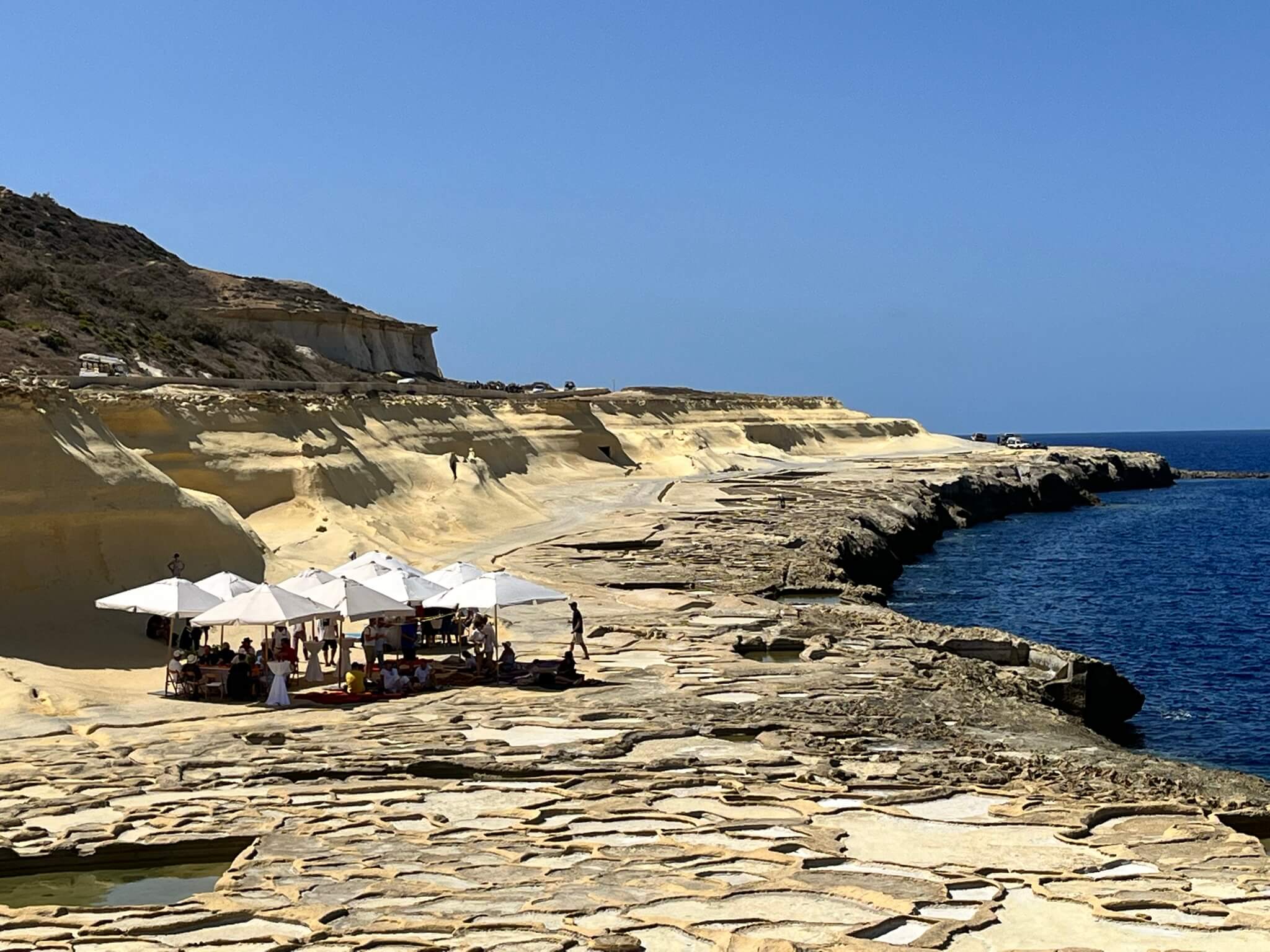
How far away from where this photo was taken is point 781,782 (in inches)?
612

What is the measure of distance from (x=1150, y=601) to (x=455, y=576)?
26200mm

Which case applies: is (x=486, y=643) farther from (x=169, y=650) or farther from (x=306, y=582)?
(x=169, y=650)

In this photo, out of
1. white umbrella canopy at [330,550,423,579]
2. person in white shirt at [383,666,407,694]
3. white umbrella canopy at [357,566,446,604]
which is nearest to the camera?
person in white shirt at [383,666,407,694]

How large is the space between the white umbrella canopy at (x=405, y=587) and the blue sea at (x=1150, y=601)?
1145 centimetres

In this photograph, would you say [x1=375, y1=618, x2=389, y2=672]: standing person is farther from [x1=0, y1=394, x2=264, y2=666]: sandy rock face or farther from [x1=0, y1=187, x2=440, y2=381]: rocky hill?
[x1=0, y1=187, x2=440, y2=381]: rocky hill

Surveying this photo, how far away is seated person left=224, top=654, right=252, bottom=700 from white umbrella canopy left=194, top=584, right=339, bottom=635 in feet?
2.58

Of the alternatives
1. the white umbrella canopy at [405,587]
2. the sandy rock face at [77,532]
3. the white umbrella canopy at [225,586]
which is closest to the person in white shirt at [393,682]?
the white umbrella canopy at [405,587]

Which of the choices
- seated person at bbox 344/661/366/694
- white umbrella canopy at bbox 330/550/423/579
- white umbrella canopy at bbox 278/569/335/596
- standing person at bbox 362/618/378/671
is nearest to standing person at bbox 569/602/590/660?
white umbrella canopy at bbox 330/550/423/579

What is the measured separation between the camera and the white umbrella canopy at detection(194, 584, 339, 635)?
19.4 metres

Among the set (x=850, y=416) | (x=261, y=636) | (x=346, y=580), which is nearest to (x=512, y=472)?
(x=261, y=636)

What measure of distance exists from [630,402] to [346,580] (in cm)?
6776

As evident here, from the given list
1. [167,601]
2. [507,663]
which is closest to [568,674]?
[507,663]

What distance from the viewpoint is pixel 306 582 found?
21.8m

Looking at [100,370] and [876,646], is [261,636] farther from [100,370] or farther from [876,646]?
[100,370]
